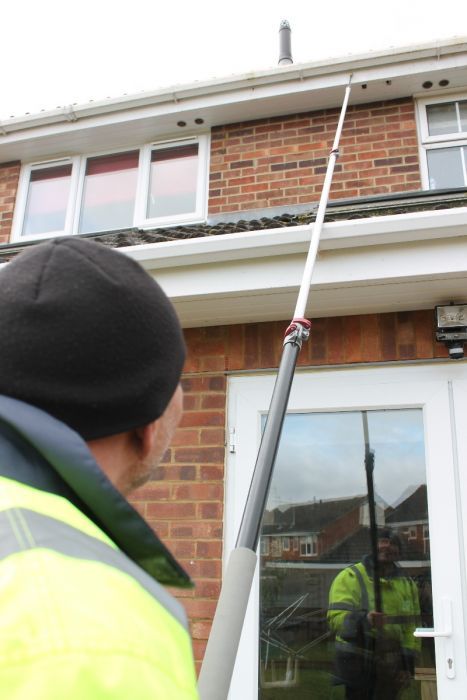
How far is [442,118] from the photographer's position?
217 inches

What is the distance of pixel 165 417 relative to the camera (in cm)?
102

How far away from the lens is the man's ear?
0.95m

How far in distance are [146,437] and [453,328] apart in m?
2.87

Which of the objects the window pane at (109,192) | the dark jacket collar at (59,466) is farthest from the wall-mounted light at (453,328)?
the window pane at (109,192)

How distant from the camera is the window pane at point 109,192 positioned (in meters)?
6.21

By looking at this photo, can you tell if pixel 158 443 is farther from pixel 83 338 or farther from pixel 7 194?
pixel 7 194

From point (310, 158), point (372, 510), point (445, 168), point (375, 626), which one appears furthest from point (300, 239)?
point (445, 168)

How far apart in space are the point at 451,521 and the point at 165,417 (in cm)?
276

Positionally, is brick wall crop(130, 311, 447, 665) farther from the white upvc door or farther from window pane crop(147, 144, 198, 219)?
window pane crop(147, 144, 198, 219)

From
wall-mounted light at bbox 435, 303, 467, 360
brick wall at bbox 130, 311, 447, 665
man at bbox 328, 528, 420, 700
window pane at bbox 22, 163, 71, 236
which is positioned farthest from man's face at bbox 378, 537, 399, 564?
window pane at bbox 22, 163, 71, 236

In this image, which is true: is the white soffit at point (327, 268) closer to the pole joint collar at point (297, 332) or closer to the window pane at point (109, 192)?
the pole joint collar at point (297, 332)

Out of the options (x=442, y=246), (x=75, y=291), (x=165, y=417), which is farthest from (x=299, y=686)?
(x=75, y=291)

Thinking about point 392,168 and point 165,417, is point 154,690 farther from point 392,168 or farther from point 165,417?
point 392,168

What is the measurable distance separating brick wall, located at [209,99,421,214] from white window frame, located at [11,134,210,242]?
5.4 inches
